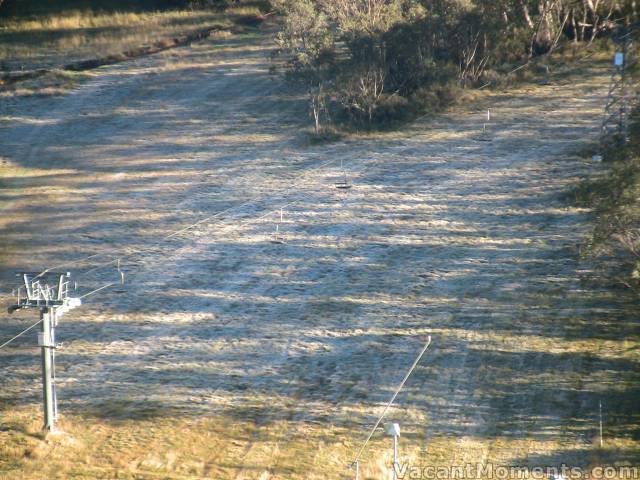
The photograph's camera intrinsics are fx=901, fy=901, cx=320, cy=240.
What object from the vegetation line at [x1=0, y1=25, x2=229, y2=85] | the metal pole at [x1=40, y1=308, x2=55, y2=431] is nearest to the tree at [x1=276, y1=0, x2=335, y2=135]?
the vegetation line at [x1=0, y1=25, x2=229, y2=85]

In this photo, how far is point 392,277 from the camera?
A: 21328mm

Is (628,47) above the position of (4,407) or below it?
above

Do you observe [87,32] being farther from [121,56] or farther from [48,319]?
[48,319]

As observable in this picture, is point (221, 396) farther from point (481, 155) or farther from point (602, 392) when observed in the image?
point (481, 155)

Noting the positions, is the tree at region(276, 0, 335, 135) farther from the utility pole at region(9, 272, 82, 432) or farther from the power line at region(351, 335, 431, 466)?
the utility pole at region(9, 272, 82, 432)

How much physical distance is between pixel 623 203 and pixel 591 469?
5511mm

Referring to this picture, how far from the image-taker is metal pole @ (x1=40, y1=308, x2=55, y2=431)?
14797 mm

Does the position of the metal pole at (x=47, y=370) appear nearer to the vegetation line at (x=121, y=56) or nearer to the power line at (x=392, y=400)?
the power line at (x=392, y=400)

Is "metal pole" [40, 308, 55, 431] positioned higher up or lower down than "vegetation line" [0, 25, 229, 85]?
lower down

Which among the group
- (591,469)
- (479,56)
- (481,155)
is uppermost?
(479,56)

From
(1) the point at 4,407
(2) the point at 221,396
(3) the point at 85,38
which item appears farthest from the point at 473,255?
(3) the point at 85,38

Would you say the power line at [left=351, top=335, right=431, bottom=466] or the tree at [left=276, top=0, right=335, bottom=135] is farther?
the tree at [left=276, top=0, right=335, bottom=135]

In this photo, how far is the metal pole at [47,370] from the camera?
1480 centimetres

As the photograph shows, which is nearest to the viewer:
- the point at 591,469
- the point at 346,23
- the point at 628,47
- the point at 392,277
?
the point at 591,469
